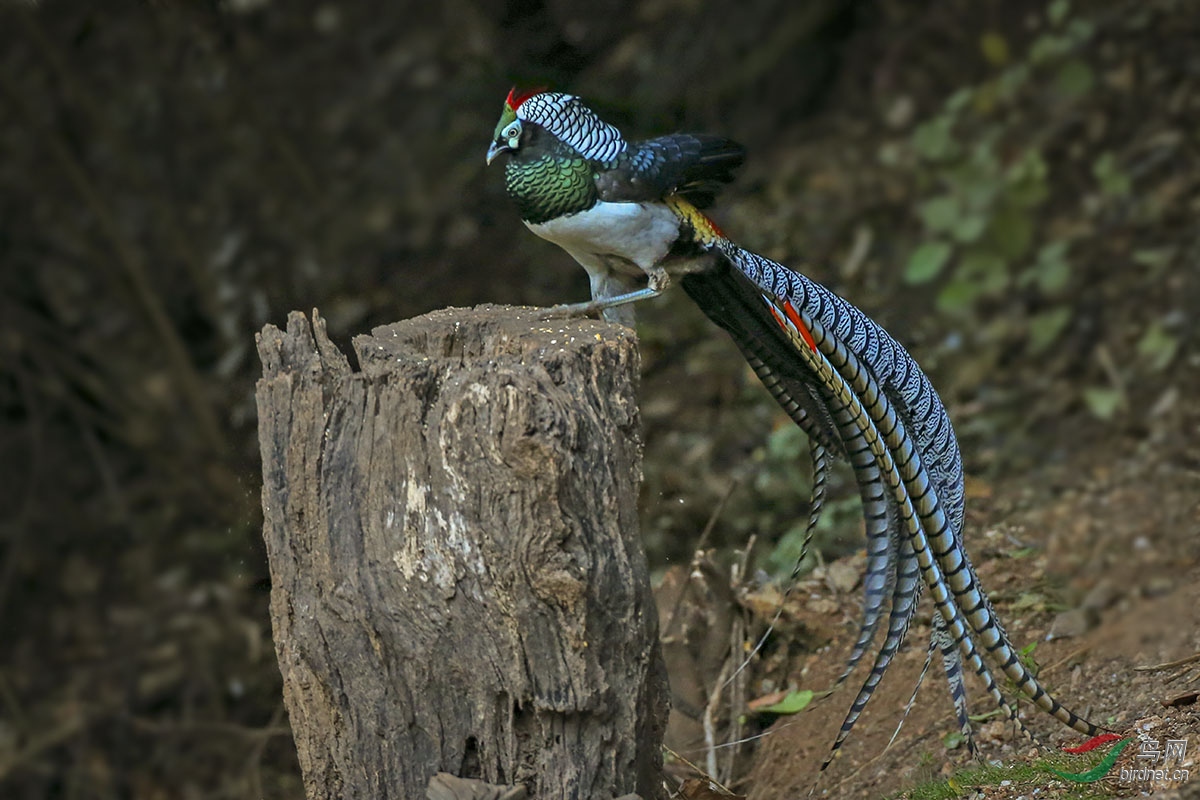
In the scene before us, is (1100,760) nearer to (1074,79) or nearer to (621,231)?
(621,231)

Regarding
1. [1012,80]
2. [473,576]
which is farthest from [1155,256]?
[473,576]

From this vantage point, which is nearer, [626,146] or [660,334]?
[626,146]

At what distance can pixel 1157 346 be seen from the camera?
550 cm

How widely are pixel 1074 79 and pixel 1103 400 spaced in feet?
6.92

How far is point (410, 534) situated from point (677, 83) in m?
4.59

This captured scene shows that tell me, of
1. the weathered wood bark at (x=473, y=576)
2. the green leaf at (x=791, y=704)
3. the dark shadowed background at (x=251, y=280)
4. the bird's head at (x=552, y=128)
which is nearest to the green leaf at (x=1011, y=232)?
the dark shadowed background at (x=251, y=280)

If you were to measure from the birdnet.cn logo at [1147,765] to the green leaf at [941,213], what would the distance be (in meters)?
4.17

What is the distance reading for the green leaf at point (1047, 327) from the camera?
594cm

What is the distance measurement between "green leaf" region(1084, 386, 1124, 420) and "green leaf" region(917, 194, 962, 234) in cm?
136

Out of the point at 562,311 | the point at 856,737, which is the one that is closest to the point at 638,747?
the point at 562,311

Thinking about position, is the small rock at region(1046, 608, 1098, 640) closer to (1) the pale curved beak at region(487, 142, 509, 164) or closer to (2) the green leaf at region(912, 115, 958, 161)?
(1) the pale curved beak at region(487, 142, 509, 164)

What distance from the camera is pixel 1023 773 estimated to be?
2.90 meters

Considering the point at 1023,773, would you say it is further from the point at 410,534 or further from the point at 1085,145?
the point at 1085,145

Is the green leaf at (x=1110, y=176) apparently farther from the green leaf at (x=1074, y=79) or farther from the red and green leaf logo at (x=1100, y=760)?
the red and green leaf logo at (x=1100, y=760)
